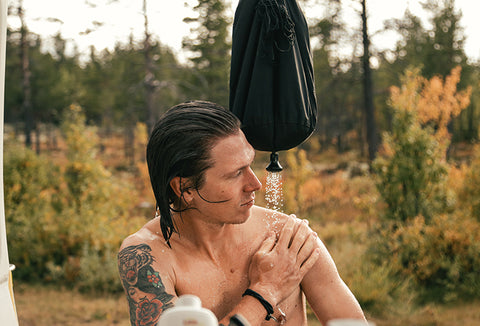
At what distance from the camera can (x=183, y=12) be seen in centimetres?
1312

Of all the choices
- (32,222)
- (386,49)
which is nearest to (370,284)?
(32,222)

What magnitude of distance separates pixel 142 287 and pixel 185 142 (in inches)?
20.0

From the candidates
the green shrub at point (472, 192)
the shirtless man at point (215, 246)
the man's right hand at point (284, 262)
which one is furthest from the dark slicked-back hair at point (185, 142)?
the green shrub at point (472, 192)

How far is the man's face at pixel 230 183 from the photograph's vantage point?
1554 millimetres

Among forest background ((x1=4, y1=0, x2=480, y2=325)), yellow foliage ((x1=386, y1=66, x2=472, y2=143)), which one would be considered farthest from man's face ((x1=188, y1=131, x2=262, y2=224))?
yellow foliage ((x1=386, y1=66, x2=472, y2=143))

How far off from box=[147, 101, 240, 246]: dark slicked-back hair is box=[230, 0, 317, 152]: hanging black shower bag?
13 centimetres

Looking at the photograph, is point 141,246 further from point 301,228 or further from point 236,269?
point 301,228

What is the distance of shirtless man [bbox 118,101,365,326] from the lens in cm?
153

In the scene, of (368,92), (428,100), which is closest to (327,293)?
(428,100)

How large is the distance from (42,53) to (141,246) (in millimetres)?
29093

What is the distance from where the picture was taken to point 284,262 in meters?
1.65

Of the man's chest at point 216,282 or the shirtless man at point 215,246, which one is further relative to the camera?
the man's chest at point 216,282

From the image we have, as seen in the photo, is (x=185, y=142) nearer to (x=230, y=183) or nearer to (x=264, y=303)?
(x=230, y=183)

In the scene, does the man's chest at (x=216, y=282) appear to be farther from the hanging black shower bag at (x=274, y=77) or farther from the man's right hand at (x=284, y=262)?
the hanging black shower bag at (x=274, y=77)
